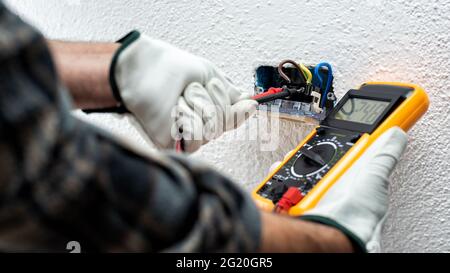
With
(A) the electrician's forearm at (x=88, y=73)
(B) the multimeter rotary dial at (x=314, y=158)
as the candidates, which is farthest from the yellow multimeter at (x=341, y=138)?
(A) the electrician's forearm at (x=88, y=73)

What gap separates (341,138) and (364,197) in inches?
4.2

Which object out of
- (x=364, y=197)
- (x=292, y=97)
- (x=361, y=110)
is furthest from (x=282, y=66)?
(x=364, y=197)

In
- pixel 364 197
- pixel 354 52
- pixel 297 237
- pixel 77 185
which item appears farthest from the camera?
pixel 354 52

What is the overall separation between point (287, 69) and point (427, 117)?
0.68ft

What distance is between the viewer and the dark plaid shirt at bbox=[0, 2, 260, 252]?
0.20m

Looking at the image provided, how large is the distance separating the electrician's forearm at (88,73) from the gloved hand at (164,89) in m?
0.02

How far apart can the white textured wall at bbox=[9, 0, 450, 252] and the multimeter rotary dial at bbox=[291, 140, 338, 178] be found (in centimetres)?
11

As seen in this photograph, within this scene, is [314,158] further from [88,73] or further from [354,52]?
[88,73]

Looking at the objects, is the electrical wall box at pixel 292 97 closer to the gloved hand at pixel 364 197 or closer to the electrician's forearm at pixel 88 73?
the gloved hand at pixel 364 197

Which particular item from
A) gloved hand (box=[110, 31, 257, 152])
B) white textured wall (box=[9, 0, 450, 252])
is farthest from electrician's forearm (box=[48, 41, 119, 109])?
white textured wall (box=[9, 0, 450, 252])

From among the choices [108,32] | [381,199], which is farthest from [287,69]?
[108,32]

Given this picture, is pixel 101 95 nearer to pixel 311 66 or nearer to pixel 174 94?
pixel 174 94

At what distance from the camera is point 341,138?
1.71 feet

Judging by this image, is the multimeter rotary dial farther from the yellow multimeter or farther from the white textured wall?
the white textured wall
